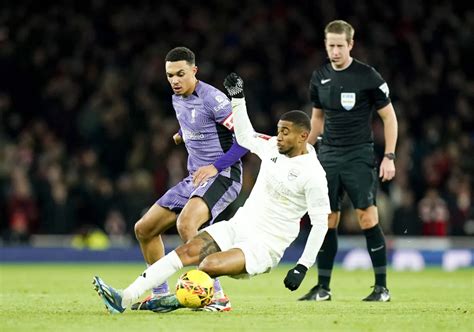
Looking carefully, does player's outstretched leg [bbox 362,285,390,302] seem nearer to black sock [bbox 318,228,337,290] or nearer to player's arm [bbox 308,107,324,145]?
black sock [bbox 318,228,337,290]

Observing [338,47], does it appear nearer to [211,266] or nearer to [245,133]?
[245,133]

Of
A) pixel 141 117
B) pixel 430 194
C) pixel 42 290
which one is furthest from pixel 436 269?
pixel 42 290

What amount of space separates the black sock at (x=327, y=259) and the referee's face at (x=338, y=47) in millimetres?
1693

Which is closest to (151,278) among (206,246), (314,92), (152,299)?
(152,299)

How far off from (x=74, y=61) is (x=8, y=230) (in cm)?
409

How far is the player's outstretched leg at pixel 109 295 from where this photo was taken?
9039 millimetres

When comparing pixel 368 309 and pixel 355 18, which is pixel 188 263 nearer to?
pixel 368 309

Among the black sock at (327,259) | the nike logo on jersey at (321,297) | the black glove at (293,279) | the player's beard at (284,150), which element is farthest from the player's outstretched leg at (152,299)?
the black sock at (327,259)

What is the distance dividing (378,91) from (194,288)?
11.1ft

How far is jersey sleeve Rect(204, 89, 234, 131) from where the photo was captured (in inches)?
412

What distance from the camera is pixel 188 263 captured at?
9508 mm

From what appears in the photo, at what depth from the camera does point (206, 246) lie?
9.66m

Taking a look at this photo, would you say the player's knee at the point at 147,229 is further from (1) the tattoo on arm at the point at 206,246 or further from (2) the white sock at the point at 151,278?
(2) the white sock at the point at 151,278

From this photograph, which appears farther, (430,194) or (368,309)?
(430,194)
